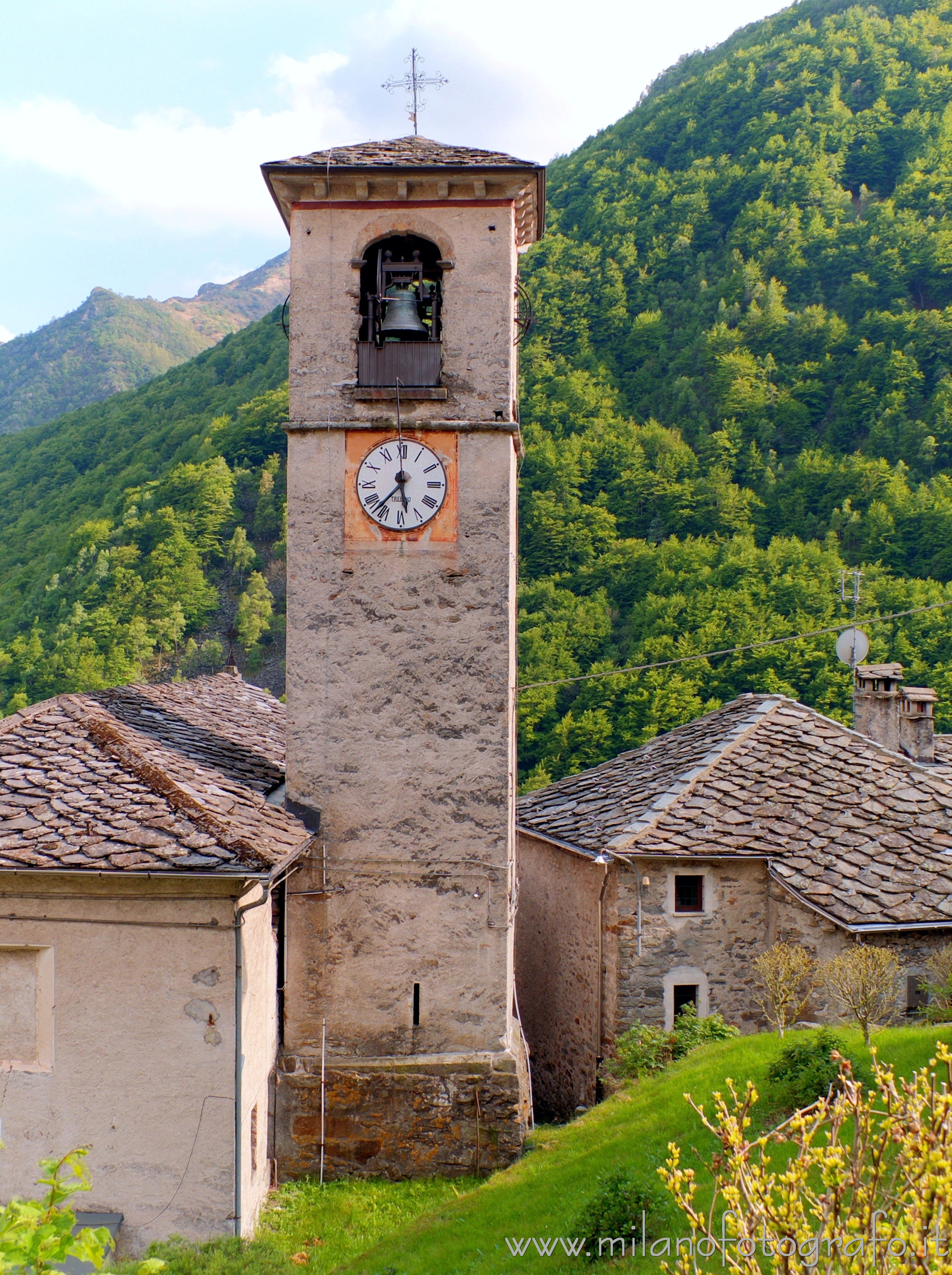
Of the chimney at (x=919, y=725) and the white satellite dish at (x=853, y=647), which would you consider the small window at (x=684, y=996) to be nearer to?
the chimney at (x=919, y=725)

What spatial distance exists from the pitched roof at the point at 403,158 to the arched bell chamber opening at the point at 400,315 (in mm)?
699

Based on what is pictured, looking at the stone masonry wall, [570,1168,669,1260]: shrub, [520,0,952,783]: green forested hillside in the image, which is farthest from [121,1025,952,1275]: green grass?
[520,0,952,783]: green forested hillside

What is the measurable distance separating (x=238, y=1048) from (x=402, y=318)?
270 inches

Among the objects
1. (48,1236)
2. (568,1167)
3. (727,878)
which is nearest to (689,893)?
(727,878)

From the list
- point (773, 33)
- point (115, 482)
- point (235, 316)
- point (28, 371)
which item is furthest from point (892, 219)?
point (235, 316)

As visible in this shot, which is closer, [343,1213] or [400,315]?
[343,1213]

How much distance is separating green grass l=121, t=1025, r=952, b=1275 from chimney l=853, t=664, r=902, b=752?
6703 mm

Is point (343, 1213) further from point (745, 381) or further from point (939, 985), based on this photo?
point (745, 381)

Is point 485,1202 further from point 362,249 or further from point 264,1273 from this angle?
point 362,249

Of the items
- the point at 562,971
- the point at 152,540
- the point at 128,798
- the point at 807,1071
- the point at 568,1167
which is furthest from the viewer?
the point at 152,540

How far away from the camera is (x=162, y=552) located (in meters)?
44.2

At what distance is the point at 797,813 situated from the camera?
1305 centimetres

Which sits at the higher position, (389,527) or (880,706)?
(389,527)

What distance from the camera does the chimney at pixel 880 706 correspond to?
53.3 ft
